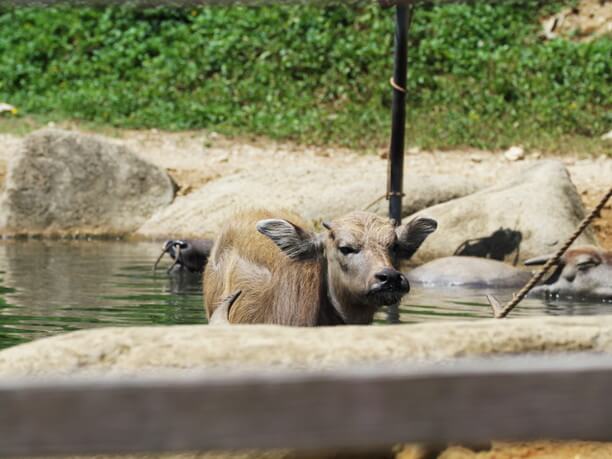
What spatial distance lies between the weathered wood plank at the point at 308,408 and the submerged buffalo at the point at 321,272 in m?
3.99

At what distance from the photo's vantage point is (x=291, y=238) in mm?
6531

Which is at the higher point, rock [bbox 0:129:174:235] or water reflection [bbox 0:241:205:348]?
rock [bbox 0:129:174:235]

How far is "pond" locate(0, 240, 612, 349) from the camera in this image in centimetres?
849

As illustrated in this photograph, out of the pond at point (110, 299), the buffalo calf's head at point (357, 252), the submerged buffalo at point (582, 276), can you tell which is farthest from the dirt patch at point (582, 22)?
the buffalo calf's head at point (357, 252)

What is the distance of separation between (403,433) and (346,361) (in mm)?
1261

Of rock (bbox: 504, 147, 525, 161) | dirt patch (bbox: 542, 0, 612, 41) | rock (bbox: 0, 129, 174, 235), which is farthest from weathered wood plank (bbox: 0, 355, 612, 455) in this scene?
dirt patch (bbox: 542, 0, 612, 41)

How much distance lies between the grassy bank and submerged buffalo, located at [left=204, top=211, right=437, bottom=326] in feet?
32.2

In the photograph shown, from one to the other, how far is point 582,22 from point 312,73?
15.6ft

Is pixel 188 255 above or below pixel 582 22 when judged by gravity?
below

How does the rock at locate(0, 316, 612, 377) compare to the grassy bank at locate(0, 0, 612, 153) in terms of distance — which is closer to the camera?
the rock at locate(0, 316, 612, 377)

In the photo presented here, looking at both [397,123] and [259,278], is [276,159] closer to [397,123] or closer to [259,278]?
[397,123]

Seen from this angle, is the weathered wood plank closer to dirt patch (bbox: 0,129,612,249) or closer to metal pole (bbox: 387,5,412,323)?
metal pole (bbox: 387,5,412,323)

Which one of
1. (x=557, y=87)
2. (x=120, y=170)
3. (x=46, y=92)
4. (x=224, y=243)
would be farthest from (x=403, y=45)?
(x=46, y=92)

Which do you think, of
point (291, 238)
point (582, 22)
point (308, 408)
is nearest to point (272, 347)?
point (308, 408)
